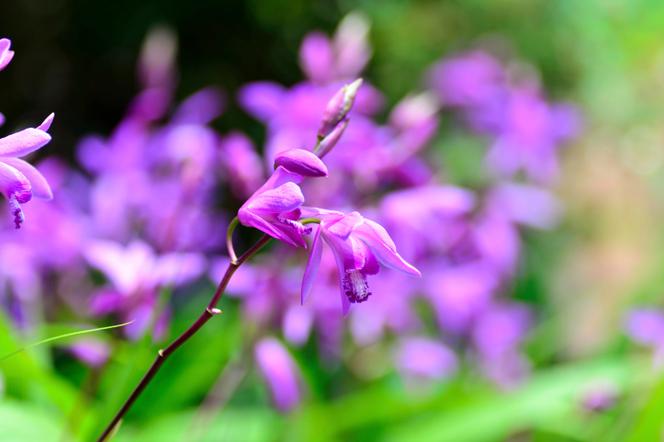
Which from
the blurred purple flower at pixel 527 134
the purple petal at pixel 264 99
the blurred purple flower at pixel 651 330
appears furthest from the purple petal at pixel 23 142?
the blurred purple flower at pixel 527 134

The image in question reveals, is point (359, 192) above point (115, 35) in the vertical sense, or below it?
below

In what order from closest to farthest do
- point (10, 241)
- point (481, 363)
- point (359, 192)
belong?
point (359, 192) < point (10, 241) < point (481, 363)

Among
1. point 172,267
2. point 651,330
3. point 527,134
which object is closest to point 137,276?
point 172,267

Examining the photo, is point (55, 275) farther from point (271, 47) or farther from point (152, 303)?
point (271, 47)

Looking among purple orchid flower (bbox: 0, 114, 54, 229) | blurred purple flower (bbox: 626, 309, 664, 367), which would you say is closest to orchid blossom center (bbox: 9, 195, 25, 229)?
purple orchid flower (bbox: 0, 114, 54, 229)

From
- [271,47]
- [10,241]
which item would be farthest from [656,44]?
[10,241]

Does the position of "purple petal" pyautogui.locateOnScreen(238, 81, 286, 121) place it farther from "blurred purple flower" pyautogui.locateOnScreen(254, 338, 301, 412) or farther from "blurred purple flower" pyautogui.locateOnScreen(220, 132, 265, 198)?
"blurred purple flower" pyautogui.locateOnScreen(254, 338, 301, 412)

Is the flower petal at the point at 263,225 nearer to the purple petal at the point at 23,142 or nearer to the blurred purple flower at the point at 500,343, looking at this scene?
the purple petal at the point at 23,142
